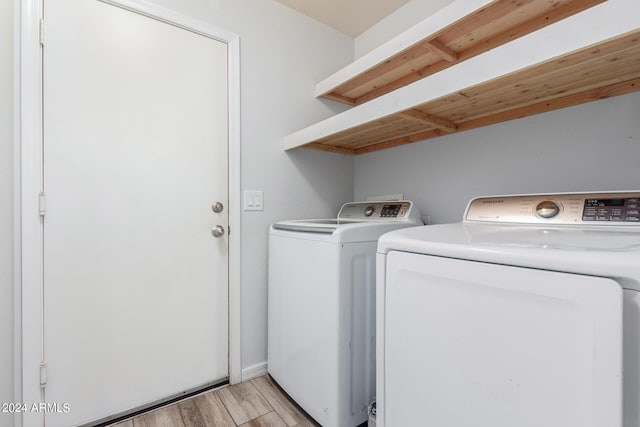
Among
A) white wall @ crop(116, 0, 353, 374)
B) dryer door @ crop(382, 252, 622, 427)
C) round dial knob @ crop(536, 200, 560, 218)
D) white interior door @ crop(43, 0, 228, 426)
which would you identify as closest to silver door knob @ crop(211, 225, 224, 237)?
white interior door @ crop(43, 0, 228, 426)

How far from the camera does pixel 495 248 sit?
684mm

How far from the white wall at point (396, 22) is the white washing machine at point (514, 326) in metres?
1.41

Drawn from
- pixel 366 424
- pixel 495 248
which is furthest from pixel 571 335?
pixel 366 424

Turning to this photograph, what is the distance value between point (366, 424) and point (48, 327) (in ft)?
4.74

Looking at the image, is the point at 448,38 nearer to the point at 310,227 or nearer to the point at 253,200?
the point at 310,227

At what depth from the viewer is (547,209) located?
43.3 inches

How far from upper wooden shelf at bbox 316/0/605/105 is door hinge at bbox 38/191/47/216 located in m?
1.59

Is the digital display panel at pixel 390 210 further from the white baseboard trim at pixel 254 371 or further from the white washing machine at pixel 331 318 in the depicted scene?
the white baseboard trim at pixel 254 371

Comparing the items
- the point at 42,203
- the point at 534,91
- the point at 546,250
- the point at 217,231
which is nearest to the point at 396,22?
the point at 534,91

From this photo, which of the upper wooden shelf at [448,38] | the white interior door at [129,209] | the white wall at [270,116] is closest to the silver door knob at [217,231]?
the white interior door at [129,209]

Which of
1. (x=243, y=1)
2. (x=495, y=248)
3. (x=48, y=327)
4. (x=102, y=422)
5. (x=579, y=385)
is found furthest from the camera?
(x=243, y=1)

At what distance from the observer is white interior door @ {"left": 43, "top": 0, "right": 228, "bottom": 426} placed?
1.25 m

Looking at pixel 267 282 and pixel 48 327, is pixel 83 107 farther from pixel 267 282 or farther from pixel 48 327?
pixel 267 282

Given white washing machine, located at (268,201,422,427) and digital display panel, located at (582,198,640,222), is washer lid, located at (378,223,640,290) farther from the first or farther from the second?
white washing machine, located at (268,201,422,427)
